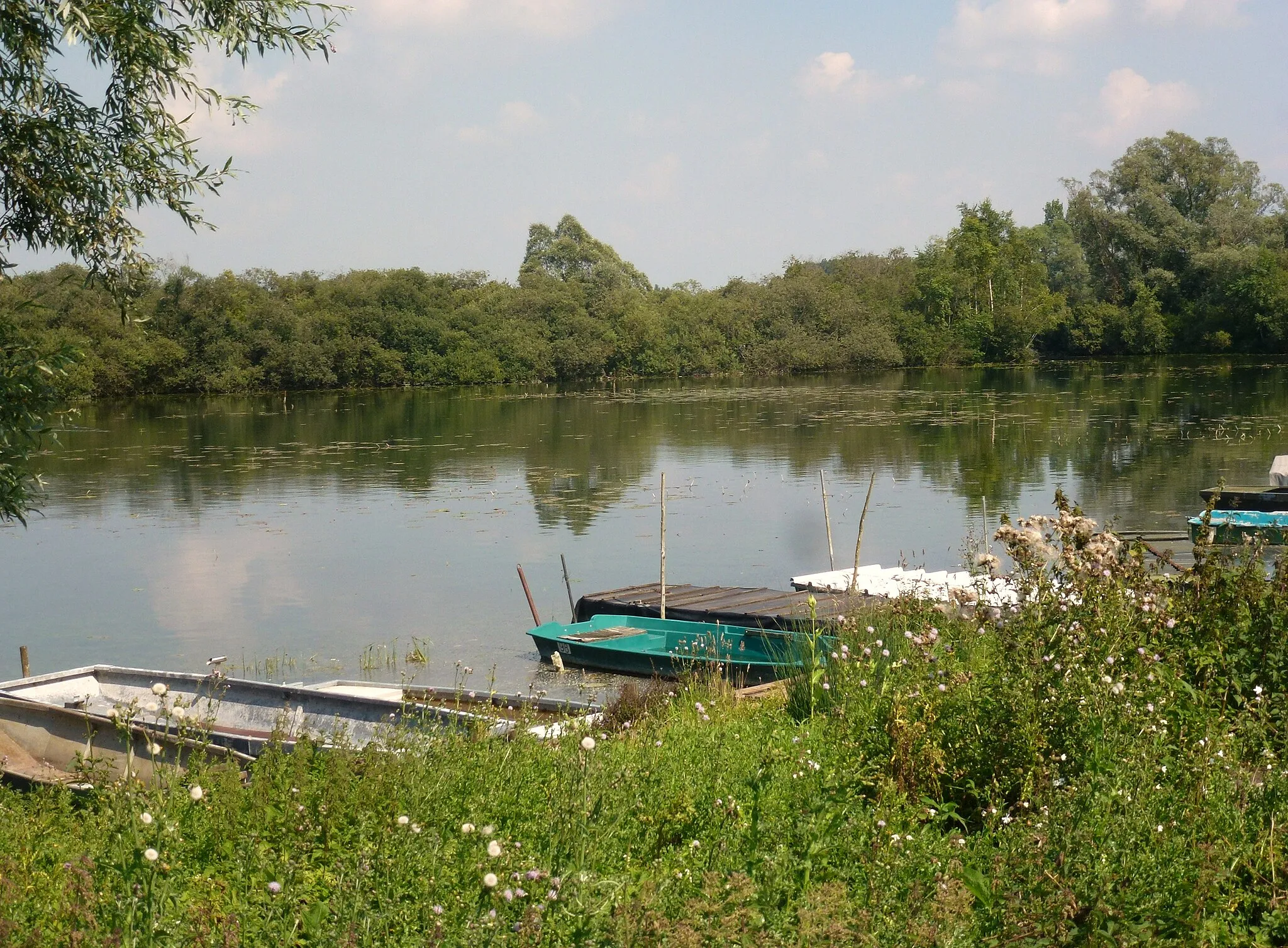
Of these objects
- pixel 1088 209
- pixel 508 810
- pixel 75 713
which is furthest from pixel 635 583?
pixel 1088 209

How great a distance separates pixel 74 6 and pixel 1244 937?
6.99 metres

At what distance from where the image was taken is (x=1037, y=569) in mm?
5637

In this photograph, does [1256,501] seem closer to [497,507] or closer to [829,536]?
[829,536]

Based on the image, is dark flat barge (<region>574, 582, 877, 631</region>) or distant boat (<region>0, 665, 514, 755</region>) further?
dark flat barge (<region>574, 582, 877, 631</region>)

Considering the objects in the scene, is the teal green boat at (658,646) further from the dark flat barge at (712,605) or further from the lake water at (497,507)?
the lake water at (497,507)

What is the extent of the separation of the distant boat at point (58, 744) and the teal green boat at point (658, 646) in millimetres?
4215

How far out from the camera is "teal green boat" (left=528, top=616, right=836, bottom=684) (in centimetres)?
1113

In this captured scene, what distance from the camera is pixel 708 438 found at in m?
37.8

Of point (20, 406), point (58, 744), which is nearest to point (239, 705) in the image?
point (58, 744)

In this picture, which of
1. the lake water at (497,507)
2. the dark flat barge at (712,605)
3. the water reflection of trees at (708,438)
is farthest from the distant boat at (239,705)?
the water reflection of trees at (708,438)

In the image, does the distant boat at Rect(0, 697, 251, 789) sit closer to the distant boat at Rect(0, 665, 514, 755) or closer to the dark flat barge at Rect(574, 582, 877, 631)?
the distant boat at Rect(0, 665, 514, 755)

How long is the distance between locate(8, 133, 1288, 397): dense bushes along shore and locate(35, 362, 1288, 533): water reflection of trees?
305 inches

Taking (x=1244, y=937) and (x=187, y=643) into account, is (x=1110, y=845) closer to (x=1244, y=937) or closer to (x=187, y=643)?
(x=1244, y=937)

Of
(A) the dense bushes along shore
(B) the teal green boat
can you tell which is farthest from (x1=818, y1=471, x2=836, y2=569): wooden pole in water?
(A) the dense bushes along shore
